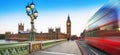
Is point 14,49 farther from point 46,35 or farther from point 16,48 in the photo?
point 46,35

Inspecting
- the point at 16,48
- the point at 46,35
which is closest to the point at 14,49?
the point at 16,48

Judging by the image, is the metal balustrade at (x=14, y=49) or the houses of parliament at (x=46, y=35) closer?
the metal balustrade at (x=14, y=49)

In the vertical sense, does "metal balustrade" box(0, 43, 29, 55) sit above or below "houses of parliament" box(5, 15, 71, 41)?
below

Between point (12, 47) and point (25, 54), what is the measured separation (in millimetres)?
3328

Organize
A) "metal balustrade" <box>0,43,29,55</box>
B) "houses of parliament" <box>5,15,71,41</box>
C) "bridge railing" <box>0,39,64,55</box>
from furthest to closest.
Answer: "houses of parliament" <box>5,15,71,41</box>
"bridge railing" <box>0,39,64,55</box>
"metal balustrade" <box>0,43,29,55</box>

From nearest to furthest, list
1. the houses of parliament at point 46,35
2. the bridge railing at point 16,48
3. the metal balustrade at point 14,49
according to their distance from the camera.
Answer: the metal balustrade at point 14,49 < the bridge railing at point 16,48 < the houses of parliament at point 46,35

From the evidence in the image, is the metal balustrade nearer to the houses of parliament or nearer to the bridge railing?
the bridge railing

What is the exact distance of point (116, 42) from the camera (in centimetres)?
1164

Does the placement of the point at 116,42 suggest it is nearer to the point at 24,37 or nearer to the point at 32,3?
the point at 32,3

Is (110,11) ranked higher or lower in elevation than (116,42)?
higher

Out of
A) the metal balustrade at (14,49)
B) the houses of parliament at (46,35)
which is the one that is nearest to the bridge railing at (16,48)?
the metal balustrade at (14,49)

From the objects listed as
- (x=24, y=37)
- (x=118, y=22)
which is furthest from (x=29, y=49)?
(x=24, y=37)

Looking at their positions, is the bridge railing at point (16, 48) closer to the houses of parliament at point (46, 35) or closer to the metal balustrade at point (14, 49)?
the metal balustrade at point (14, 49)

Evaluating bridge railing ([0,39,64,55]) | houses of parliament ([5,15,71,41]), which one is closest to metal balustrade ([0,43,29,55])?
bridge railing ([0,39,64,55])
